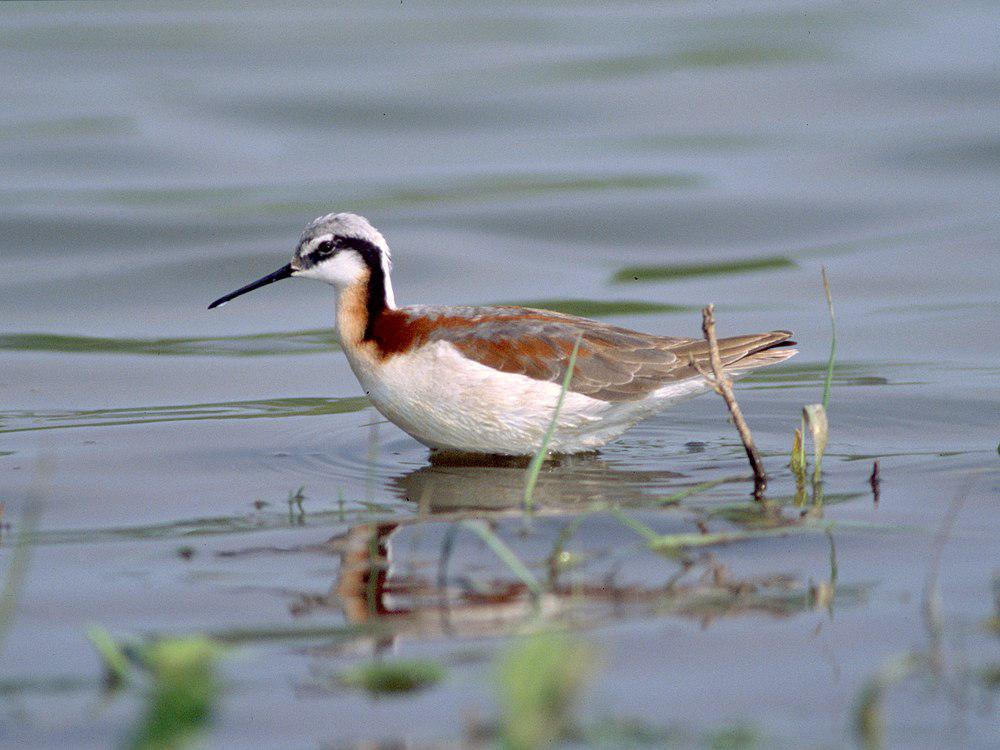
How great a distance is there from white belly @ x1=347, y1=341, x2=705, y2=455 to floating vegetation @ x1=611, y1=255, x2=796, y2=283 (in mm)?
4671

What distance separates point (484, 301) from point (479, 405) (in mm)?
4245

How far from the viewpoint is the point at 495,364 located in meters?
8.38

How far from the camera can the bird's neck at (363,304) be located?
8.77 m

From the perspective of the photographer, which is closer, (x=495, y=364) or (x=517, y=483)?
(x=517, y=483)

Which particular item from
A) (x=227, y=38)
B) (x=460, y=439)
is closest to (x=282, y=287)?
(x=460, y=439)

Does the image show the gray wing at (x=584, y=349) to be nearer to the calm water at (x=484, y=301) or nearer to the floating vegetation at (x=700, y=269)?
the calm water at (x=484, y=301)

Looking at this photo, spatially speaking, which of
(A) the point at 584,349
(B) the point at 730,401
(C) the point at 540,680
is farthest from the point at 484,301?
(C) the point at 540,680

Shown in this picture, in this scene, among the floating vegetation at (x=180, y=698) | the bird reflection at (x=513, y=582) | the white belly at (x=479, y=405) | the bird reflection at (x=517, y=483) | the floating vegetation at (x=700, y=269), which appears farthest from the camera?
the floating vegetation at (x=700, y=269)

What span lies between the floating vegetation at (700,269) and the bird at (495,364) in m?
4.30

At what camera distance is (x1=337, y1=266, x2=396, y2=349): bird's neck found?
8766 millimetres

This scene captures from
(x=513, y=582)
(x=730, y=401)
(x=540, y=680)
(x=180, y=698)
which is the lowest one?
(x=513, y=582)

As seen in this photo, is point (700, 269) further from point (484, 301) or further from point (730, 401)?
point (730, 401)

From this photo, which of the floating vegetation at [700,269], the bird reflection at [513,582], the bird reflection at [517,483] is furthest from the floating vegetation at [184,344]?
the bird reflection at [513,582]

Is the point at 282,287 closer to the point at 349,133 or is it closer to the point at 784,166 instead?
the point at 349,133
